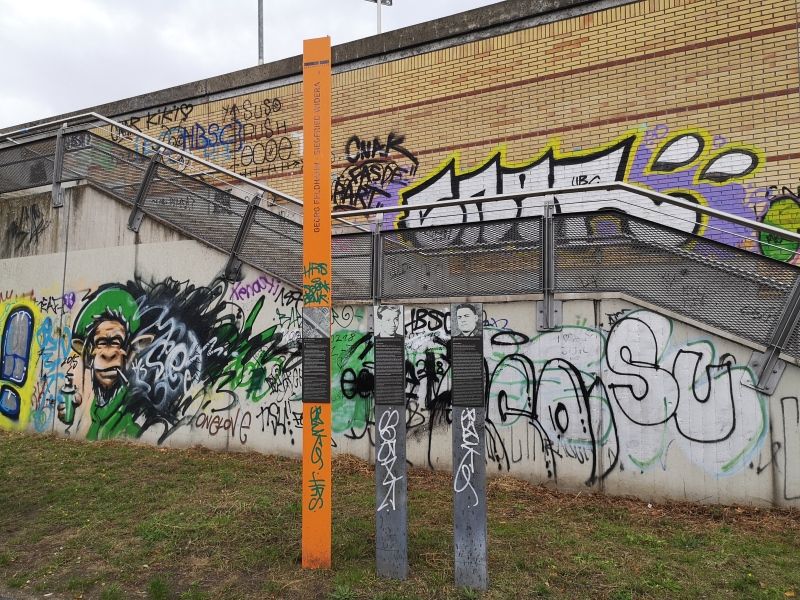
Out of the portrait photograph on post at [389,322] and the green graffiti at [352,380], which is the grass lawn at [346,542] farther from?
the portrait photograph on post at [389,322]

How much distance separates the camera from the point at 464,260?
7.49 metres

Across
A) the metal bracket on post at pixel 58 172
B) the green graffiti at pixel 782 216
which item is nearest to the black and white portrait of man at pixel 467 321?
the green graffiti at pixel 782 216

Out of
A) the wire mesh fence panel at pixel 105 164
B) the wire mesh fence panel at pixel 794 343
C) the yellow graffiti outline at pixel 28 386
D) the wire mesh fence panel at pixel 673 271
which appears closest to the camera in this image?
the wire mesh fence panel at pixel 794 343

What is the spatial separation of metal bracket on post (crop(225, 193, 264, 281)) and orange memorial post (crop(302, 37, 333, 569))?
3917mm

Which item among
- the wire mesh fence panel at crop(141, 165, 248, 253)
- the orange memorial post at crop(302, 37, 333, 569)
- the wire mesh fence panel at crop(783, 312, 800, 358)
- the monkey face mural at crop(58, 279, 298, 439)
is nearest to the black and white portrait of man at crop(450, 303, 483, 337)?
the orange memorial post at crop(302, 37, 333, 569)

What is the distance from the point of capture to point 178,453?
8531 millimetres

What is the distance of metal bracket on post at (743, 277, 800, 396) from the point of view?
592cm

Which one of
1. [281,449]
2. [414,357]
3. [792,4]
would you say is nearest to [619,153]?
[792,4]

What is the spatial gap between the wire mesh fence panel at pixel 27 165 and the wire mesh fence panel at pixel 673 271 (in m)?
8.58

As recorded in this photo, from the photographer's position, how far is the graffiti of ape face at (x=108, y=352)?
971 cm

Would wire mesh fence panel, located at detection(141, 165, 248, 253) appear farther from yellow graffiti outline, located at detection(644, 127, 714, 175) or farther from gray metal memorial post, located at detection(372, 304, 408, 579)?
yellow graffiti outline, located at detection(644, 127, 714, 175)

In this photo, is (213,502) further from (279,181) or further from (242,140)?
(242,140)

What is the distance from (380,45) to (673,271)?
24.2 ft

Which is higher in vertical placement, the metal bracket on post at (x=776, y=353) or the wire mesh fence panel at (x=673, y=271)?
the wire mesh fence panel at (x=673, y=271)
